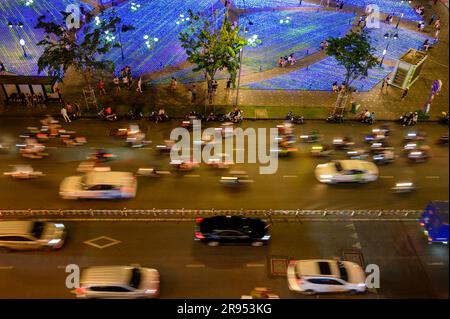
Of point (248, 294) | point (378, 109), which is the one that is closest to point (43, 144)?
point (248, 294)

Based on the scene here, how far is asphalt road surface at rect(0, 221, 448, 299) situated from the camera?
860 inches

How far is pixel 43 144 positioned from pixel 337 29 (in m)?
35.6

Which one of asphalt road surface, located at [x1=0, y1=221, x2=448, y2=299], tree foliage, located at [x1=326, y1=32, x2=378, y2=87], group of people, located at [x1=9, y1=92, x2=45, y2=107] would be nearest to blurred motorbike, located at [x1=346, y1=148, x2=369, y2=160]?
asphalt road surface, located at [x1=0, y1=221, x2=448, y2=299]

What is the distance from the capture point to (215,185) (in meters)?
27.7

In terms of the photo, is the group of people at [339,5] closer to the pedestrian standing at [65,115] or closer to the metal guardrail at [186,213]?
the metal guardrail at [186,213]

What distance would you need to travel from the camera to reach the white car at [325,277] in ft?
69.9

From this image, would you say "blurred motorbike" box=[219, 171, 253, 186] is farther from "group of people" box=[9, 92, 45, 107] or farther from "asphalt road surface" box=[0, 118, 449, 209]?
"group of people" box=[9, 92, 45, 107]

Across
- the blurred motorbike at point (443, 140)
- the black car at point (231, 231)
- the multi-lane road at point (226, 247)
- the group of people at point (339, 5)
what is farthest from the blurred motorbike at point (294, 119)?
the group of people at point (339, 5)

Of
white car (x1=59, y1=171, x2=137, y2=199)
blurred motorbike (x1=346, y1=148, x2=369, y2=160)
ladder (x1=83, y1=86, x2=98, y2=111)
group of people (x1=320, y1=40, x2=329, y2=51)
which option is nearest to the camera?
white car (x1=59, y1=171, x2=137, y2=199)

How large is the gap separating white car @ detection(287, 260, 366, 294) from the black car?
9.14ft

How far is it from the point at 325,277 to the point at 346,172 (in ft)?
29.2

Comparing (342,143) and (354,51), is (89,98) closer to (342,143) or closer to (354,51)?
(342,143)

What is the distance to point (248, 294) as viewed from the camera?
70.8ft
